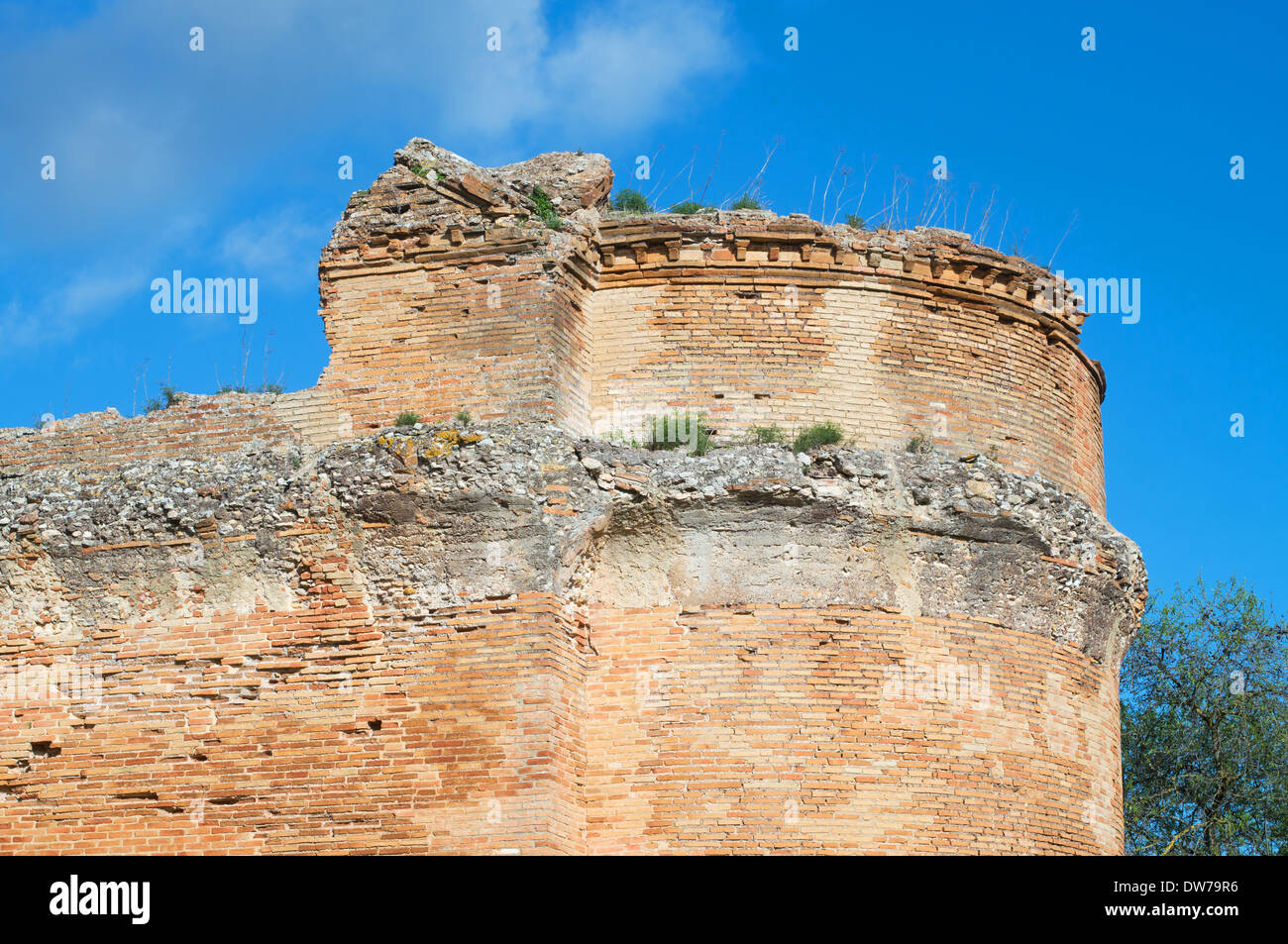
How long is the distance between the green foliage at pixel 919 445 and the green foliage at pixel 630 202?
128 inches

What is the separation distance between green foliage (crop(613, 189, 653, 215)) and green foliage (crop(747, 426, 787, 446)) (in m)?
2.54

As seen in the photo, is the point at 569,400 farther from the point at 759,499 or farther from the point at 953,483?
the point at 953,483

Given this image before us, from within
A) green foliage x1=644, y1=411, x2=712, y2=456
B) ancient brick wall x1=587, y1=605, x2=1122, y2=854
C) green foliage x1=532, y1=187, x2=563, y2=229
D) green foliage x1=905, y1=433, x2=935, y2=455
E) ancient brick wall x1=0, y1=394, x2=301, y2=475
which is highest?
green foliage x1=532, y1=187, x2=563, y2=229

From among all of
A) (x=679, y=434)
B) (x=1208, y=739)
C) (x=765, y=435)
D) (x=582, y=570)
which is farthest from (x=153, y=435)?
(x=1208, y=739)

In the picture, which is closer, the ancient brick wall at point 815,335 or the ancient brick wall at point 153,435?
the ancient brick wall at point 815,335

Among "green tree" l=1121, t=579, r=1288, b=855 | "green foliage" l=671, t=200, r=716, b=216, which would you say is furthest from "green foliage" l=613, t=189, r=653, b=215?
"green tree" l=1121, t=579, r=1288, b=855

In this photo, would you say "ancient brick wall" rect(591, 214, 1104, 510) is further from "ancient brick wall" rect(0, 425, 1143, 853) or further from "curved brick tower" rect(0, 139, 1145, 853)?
"ancient brick wall" rect(0, 425, 1143, 853)

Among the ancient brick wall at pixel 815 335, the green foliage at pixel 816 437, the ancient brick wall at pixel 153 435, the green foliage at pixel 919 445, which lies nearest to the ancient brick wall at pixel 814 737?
the green foliage at pixel 816 437

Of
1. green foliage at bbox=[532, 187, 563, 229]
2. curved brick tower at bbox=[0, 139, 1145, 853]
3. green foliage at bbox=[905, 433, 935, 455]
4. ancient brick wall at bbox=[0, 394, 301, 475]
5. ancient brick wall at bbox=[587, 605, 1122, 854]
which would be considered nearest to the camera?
ancient brick wall at bbox=[587, 605, 1122, 854]

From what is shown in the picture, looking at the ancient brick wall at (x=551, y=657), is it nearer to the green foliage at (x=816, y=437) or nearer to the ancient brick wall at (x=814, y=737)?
the ancient brick wall at (x=814, y=737)

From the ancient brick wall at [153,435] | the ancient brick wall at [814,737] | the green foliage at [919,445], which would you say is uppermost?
the ancient brick wall at [153,435]

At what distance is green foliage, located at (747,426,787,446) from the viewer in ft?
42.4

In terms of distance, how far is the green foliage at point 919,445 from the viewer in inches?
520

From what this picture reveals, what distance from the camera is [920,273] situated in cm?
1376
